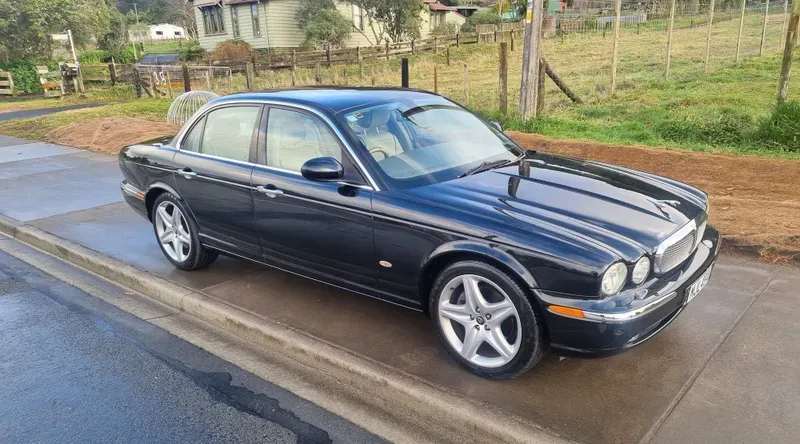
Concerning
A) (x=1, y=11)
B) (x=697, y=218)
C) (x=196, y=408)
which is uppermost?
(x=1, y=11)

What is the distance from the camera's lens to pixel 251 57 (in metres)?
31.0

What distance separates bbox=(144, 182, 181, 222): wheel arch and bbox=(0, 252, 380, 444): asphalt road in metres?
1.09

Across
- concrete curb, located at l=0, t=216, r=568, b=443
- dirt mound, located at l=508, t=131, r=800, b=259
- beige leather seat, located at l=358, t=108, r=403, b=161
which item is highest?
beige leather seat, located at l=358, t=108, r=403, b=161

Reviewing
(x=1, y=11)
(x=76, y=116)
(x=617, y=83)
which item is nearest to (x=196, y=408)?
(x=617, y=83)

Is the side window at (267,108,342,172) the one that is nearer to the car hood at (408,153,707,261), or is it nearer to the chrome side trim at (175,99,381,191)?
the chrome side trim at (175,99,381,191)

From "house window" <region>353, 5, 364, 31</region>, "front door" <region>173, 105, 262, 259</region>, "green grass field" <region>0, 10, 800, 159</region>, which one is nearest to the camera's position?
"front door" <region>173, 105, 262, 259</region>

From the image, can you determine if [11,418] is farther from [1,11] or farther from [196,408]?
[1,11]

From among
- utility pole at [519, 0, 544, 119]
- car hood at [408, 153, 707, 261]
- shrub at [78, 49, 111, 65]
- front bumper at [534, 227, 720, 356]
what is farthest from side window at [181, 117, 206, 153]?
shrub at [78, 49, 111, 65]

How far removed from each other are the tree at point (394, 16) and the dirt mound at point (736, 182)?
26121mm

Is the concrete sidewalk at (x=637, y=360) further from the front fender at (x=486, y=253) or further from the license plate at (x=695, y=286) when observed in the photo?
the front fender at (x=486, y=253)

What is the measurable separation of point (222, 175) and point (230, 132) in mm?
395

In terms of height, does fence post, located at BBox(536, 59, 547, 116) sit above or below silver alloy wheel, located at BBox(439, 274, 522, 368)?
above

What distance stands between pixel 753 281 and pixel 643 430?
2217 millimetres

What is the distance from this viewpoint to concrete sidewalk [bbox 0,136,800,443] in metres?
2.90
